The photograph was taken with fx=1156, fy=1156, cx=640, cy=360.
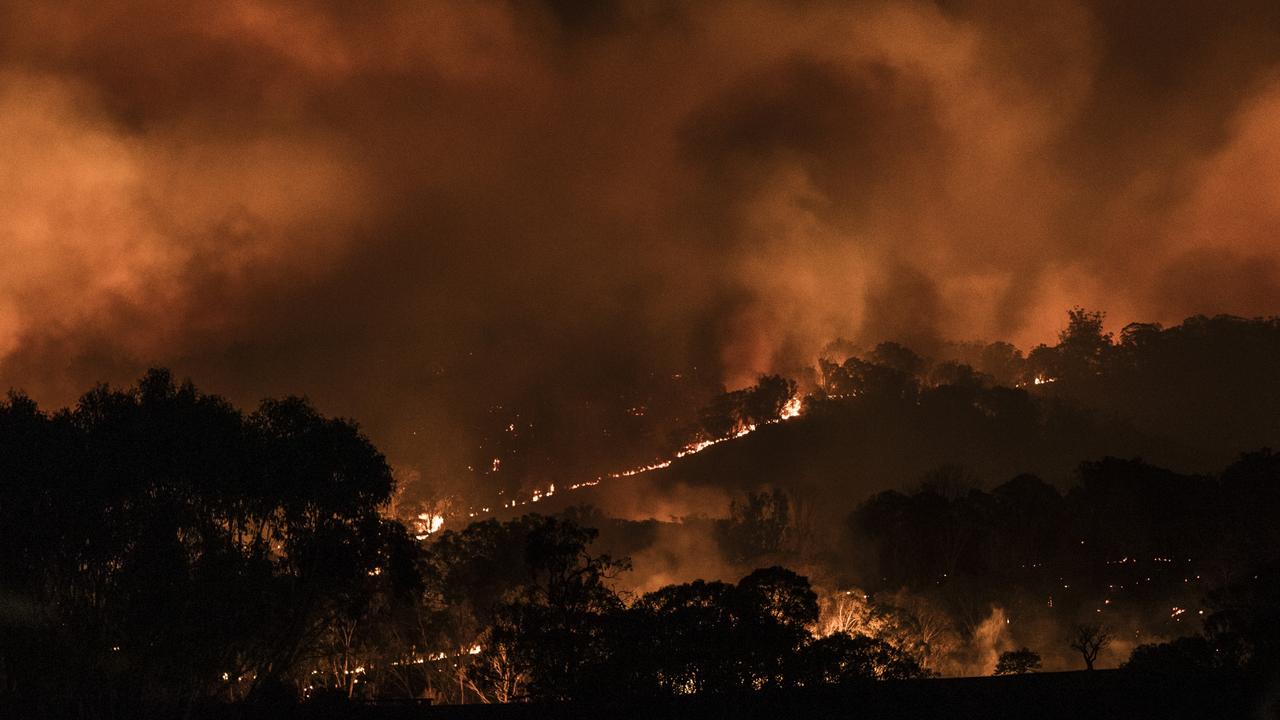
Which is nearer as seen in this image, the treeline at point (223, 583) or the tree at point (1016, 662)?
the treeline at point (223, 583)

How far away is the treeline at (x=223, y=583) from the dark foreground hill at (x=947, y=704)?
2159 mm

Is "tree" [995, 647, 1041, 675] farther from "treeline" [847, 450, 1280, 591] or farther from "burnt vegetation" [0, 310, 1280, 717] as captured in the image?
"treeline" [847, 450, 1280, 591]

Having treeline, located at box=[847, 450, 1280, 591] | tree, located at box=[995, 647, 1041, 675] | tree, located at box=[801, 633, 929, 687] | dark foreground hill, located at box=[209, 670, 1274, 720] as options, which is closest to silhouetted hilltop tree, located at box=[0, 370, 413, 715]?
dark foreground hill, located at box=[209, 670, 1274, 720]

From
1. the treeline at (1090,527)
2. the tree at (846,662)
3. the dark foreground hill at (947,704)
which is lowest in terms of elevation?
the dark foreground hill at (947,704)

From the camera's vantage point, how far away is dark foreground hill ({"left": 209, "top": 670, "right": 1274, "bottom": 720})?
106 feet

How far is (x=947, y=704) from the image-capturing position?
32969 millimetres

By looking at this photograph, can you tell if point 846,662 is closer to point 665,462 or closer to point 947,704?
point 947,704

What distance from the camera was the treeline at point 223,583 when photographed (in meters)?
31.1

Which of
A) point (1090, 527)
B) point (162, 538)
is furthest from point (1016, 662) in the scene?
point (162, 538)

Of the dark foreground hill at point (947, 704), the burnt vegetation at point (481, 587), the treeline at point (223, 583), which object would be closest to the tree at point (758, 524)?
the burnt vegetation at point (481, 587)

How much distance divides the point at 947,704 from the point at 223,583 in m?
20.7

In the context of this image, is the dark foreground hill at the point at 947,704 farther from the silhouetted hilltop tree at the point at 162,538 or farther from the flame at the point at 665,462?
the flame at the point at 665,462

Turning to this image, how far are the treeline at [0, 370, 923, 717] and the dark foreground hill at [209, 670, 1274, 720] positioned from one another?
2159 mm

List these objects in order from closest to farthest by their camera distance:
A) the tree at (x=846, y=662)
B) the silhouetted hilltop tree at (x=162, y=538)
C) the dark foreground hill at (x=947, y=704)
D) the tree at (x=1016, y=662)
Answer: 1. the silhouetted hilltop tree at (x=162, y=538)
2. the dark foreground hill at (x=947, y=704)
3. the tree at (x=846, y=662)
4. the tree at (x=1016, y=662)
